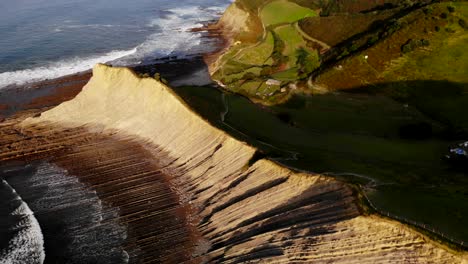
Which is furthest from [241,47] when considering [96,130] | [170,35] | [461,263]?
[461,263]

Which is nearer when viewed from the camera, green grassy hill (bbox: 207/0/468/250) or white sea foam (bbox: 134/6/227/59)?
green grassy hill (bbox: 207/0/468/250)

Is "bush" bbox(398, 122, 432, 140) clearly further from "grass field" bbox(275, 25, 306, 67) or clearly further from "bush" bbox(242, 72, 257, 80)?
"grass field" bbox(275, 25, 306, 67)

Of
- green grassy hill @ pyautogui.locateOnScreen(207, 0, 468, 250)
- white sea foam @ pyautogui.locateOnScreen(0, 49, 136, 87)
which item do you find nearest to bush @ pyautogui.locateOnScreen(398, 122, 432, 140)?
green grassy hill @ pyautogui.locateOnScreen(207, 0, 468, 250)

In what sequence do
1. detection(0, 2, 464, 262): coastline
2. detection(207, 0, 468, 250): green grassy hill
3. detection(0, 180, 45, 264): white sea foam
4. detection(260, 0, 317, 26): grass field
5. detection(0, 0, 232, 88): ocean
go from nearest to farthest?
detection(0, 2, 464, 262): coastline
detection(207, 0, 468, 250): green grassy hill
detection(0, 180, 45, 264): white sea foam
detection(0, 0, 232, 88): ocean
detection(260, 0, 317, 26): grass field

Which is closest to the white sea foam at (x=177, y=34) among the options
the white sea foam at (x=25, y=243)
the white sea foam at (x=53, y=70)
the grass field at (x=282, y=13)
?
the white sea foam at (x=53, y=70)

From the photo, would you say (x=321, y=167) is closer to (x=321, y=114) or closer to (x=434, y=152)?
(x=434, y=152)

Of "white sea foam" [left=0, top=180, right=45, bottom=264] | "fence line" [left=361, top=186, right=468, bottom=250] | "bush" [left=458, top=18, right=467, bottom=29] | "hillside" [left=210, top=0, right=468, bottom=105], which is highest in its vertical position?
"bush" [left=458, top=18, right=467, bottom=29]

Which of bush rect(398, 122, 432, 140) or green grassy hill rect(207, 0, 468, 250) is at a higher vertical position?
green grassy hill rect(207, 0, 468, 250)
